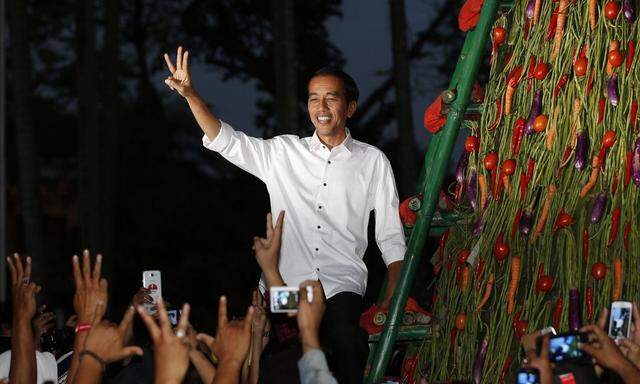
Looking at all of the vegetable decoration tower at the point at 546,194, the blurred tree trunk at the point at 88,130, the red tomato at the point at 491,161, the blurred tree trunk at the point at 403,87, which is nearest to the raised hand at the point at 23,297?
the vegetable decoration tower at the point at 546,194

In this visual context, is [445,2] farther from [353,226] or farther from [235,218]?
[353,226]

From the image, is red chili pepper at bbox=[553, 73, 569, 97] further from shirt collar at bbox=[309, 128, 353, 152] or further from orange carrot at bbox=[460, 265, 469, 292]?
shirt collar at bbox=[309, 128, 353, 152]

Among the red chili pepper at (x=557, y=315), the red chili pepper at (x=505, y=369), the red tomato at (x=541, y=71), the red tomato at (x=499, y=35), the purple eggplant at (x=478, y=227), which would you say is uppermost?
the red tomato at (x=499, y=35)

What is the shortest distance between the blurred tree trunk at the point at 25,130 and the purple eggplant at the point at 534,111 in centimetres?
1014

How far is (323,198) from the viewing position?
5.14 m

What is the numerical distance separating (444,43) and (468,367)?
12784mm

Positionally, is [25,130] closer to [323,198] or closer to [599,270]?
[323,198]

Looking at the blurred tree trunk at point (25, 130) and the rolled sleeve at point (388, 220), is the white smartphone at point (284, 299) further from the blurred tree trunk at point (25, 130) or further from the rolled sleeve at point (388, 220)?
the blurred tree trunk at point (25, 130)

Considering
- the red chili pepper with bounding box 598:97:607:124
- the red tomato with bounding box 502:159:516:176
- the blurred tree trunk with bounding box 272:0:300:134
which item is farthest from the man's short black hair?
the blurred tree trunk with bounding box 272:0:300:134

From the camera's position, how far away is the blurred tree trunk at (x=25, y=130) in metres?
14.0

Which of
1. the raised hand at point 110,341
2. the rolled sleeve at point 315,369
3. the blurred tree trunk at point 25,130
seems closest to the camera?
the rolled sleeve at point 315,369

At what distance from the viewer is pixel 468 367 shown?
15.6 feet

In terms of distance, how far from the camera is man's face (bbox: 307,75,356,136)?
513cm

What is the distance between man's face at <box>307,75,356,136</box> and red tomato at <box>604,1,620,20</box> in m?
1.17
